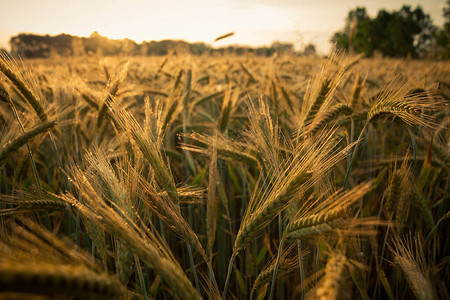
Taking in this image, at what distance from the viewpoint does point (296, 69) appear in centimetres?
718

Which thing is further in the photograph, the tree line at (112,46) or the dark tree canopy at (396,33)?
the dark tree canopy at (396,33)

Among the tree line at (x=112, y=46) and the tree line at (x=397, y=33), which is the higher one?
the tree line at (x=397, y=33)

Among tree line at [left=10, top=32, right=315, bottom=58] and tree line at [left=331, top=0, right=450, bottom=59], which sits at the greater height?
tree line at [left=331, top=0, right=450, bottom=59]

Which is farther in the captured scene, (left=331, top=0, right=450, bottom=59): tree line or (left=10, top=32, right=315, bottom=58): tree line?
(left=331, top=0, right=450, bottom=59): tree line

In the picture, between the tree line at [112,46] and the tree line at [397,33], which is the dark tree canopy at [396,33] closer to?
the tree line at [397,33]

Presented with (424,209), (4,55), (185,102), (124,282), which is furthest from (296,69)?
(124,282)

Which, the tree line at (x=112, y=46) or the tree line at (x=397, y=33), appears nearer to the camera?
the tree line at (x=112, y=46)

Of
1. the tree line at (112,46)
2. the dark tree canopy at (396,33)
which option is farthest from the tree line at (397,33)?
the tree line at (112,46)

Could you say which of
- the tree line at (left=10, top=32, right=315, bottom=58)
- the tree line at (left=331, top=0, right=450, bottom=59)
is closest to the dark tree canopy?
the tree line at (left=331, top=0, right=450, bottom=59)

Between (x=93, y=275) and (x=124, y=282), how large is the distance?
1.26 ft

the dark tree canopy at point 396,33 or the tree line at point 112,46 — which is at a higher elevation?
the dark tree canopy at point 396,33

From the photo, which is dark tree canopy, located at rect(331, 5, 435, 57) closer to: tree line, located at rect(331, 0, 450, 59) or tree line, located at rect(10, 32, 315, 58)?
tree line, located at rect(331, 0, 450, 59)

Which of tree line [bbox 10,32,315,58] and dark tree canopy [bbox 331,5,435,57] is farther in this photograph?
dark tree canopy [bbox 331,5,435,57]

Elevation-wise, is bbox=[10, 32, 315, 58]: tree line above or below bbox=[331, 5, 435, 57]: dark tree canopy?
below
